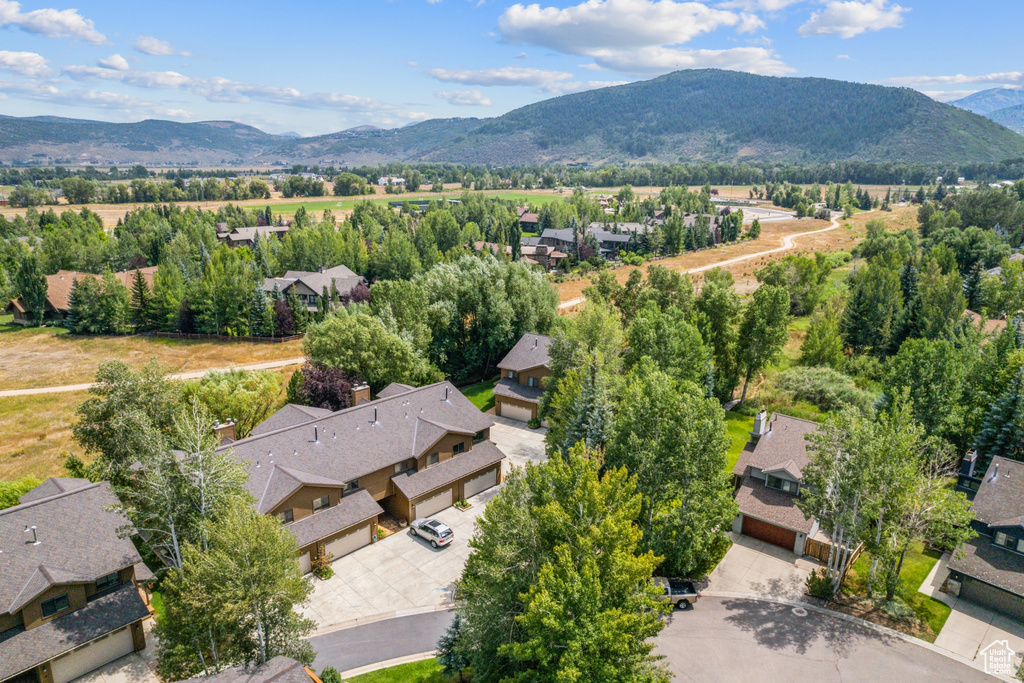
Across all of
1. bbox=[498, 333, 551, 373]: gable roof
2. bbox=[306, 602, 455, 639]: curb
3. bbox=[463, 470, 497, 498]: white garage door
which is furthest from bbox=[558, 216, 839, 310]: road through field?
bbox=[306, 602, 455, 639]: curb

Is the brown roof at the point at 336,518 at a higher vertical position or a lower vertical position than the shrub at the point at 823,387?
lower

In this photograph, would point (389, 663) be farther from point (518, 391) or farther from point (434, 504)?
point (518, 391)

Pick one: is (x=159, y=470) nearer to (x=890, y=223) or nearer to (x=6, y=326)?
(x=6, y=326)

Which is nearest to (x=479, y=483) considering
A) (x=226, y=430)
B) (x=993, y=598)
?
(x=226, y=430)

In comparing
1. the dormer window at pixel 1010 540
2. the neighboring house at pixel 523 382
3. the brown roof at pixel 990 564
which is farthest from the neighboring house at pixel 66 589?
the dormer window at pixel 1010 540

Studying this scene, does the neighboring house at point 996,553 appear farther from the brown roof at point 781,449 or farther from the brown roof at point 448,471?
the brown roof at point 448,471

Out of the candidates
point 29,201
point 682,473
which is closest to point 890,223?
point 682,473
